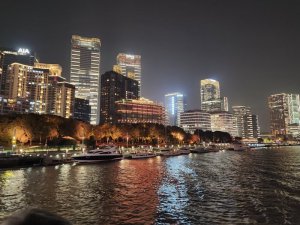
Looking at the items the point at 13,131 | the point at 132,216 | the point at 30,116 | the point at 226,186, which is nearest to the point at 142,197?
the point at 132,216

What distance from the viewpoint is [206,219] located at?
973 inches

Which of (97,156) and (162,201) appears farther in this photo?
(97,156)

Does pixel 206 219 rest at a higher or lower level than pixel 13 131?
lower

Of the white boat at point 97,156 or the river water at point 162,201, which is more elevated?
the white boat at point 97,156

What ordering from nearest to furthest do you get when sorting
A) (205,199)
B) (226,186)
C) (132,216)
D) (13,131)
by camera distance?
(132,216)
(205,199)
(226,186)
(13,131)

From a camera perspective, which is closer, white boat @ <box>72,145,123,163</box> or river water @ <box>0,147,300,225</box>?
river water @ <box>0,147,300,225</box>

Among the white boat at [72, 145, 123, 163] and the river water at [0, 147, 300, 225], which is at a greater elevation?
the white boat at [72, 145, 123, 163]

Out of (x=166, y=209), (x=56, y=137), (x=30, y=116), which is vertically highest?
(x=30, y=116)

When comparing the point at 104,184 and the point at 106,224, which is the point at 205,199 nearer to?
the point at 106,224

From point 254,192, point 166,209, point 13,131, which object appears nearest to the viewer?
point 166,209

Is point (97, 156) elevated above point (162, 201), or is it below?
above

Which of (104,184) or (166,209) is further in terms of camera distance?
(104,184)

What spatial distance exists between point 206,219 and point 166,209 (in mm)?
5342

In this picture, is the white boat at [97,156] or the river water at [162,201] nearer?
the river water at [162,201]
